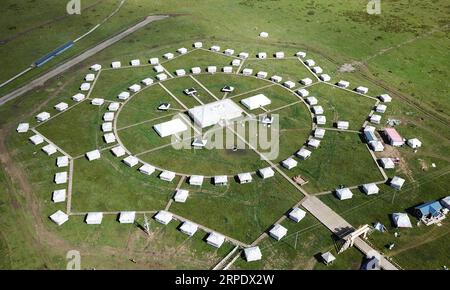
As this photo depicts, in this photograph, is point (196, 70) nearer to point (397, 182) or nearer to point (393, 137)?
point (393, 137)

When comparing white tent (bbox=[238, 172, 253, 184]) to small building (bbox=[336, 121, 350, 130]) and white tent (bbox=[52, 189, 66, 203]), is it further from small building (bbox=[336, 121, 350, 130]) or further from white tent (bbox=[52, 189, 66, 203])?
white tent (bbox=[52, 189, 66, 203])

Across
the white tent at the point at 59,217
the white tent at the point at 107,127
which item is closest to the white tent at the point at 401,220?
the white tent at the point at 59,217

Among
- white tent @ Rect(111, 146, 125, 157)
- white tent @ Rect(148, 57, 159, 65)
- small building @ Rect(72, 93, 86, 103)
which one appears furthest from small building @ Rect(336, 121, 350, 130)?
small building @ Rect(72, 93, 86, 103)

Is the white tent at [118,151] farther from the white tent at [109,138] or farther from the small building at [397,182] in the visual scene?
the small building at [397,182]

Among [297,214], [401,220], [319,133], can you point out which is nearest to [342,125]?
[319,133]

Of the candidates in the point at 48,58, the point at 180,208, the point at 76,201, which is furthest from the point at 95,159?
the point at 48,58

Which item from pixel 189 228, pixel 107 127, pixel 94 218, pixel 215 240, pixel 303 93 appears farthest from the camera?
pixel 303 93
